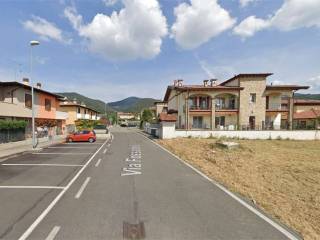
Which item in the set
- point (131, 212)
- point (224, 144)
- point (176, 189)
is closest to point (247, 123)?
point (224, 144)

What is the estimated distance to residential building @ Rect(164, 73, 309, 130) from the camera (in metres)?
34.8

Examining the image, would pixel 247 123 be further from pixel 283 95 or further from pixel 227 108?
pixel 283 95

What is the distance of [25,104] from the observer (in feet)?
88.4

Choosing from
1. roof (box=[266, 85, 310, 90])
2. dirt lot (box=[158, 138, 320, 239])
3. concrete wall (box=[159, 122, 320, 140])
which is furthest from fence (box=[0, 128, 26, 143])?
roof (box=[266, 85, 310, 90])

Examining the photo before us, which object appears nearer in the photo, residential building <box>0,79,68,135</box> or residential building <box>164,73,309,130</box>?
residential building <box>0,79,68,135</box>

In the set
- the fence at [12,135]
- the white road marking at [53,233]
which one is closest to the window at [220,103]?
the fence at [12,135]

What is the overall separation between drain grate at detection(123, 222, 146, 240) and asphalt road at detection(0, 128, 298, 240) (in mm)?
20

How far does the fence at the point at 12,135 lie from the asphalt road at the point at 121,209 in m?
15.3

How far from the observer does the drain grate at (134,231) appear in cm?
428

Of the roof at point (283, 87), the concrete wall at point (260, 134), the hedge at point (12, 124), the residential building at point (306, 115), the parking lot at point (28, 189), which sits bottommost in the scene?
the parking lot at point (28, 189)

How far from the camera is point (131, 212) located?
5.46 meters

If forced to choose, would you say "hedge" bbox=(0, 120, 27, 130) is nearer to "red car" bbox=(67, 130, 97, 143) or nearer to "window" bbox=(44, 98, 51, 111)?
"red car" bbox=(67, 130, 97, 143)

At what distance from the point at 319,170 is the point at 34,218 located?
1262 centimetres

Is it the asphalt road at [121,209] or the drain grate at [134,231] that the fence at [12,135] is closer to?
the asphalt road at [121,209]
